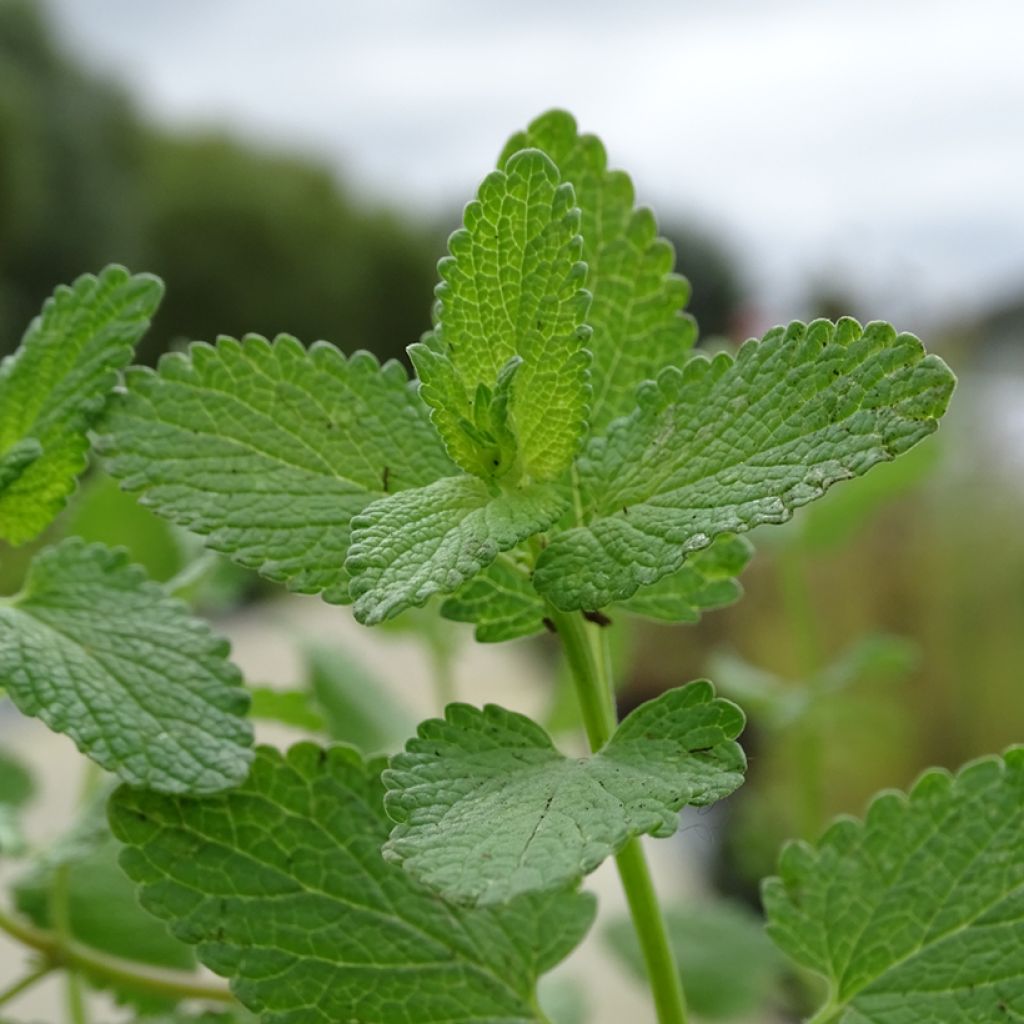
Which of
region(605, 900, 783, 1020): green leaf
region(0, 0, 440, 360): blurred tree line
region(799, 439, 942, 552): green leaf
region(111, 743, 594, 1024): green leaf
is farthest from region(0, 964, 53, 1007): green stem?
region(0, 0, 440, 360): blurred tree line

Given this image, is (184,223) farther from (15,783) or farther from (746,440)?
(746,440)

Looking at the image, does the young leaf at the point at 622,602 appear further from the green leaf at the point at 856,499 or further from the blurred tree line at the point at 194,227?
the blurred tree line at the point at 194,227

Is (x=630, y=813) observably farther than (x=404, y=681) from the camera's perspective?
No

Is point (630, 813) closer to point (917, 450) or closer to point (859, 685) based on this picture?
point (917, 450)

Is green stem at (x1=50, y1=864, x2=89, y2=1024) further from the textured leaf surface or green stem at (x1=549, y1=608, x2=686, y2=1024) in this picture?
green stem at (x1=549, y1=608, x2=686, y2=1024)

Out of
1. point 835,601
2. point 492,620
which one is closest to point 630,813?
point 492,620

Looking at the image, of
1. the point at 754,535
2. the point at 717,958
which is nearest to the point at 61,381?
the point at 717,958
